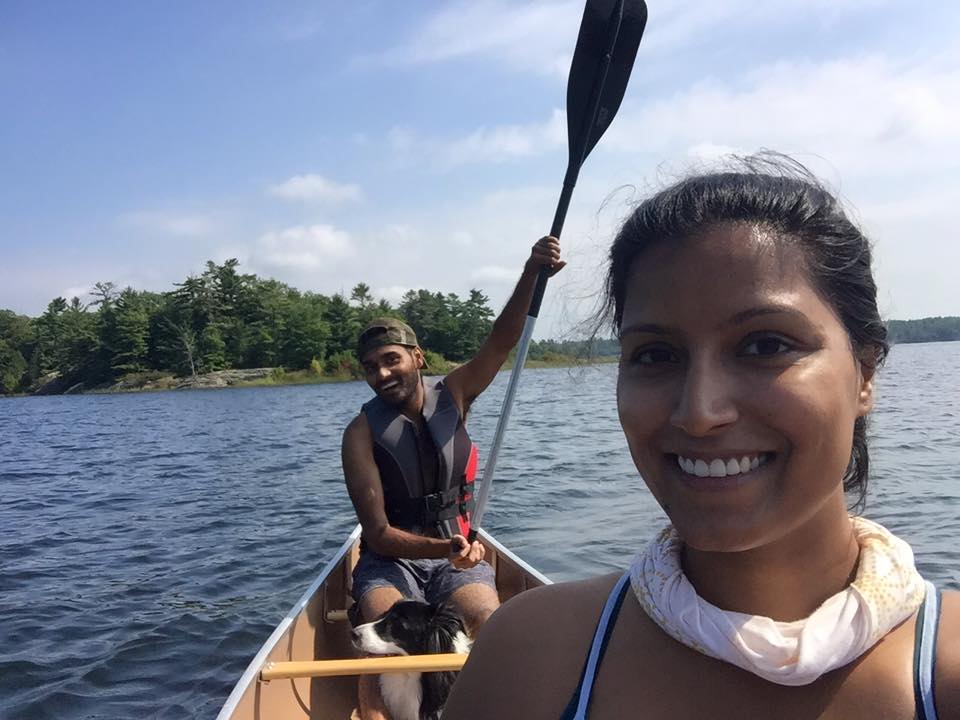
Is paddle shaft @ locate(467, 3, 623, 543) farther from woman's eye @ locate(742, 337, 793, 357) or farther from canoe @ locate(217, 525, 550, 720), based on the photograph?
woman's eye @ locate(742, 337, 793, 357)

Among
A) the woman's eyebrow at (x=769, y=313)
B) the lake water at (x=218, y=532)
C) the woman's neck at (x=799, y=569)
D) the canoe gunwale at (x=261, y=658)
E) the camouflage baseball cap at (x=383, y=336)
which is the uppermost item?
the camouflage baseball cap at (x=383, y=336)

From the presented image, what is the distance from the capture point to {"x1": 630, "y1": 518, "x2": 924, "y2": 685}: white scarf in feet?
3.11

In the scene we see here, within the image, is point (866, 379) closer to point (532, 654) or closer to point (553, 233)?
point (532, 654)

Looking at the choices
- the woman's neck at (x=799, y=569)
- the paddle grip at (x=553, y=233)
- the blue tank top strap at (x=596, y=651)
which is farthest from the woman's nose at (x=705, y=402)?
the paddle grip at (x=553, y=233)

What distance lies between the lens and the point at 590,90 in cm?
392

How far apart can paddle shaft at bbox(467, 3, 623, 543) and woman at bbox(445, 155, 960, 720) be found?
Answer: 2.68 m

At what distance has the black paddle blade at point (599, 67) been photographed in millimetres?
3691

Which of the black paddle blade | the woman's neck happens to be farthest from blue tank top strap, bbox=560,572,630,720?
the black paddle blade

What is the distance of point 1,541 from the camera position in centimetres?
1103

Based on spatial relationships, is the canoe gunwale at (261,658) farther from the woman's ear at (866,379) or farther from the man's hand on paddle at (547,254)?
the woman's ear at (866,379)

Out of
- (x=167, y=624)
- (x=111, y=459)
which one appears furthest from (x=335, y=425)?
(x=167, y=624)

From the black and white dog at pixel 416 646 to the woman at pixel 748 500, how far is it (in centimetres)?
221

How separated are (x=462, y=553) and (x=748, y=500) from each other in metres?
2.88

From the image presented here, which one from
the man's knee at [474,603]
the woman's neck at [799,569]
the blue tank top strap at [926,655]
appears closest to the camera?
the blue tank top strap at [926,655]
